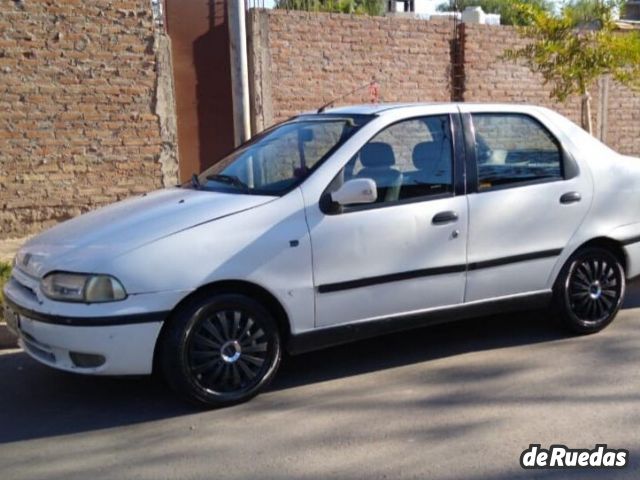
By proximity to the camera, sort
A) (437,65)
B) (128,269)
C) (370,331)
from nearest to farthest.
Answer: (128,269) → (370,331) → (437,65)

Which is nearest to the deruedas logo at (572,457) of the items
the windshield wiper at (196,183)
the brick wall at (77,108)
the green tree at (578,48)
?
the windshield wiper at (196,183)

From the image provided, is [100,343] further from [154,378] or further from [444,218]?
[444,218]

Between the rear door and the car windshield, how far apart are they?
2.89ft

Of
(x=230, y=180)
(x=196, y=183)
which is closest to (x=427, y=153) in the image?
(x=230, y=180)

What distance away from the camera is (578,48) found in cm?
874

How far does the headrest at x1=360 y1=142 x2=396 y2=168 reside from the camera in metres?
4.76

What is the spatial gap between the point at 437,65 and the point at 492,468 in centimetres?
865

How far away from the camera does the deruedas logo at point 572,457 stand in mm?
3635

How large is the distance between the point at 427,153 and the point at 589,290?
166 centimetres

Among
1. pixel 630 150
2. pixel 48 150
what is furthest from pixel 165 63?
pixel 630 150

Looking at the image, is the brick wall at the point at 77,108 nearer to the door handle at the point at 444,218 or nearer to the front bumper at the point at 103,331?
the front bumper at the point at 103,331

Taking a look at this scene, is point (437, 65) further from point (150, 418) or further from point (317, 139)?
point (150, 418)

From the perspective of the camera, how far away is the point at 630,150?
13.6 m

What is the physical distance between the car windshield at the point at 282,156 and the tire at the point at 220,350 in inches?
30.5
